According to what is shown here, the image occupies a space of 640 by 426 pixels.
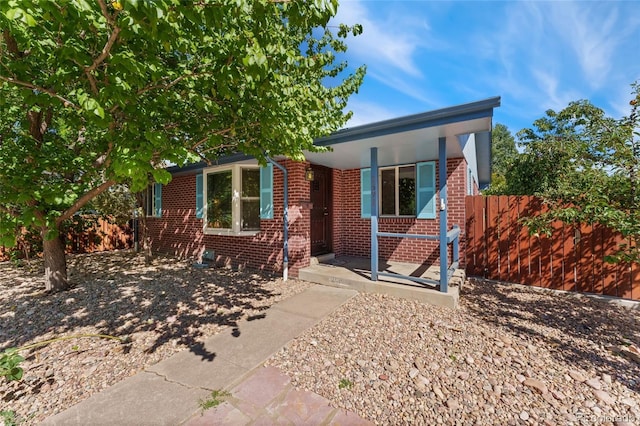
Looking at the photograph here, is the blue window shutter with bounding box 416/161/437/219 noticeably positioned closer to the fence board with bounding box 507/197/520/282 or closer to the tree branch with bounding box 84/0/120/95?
the fence board with bounding box 507/197/520/282

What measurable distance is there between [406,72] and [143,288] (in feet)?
26.7

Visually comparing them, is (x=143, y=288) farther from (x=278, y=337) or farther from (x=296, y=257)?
(x=278, y=337)

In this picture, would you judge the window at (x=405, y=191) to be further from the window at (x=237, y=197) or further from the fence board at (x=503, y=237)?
the window at (x=237, y=197)

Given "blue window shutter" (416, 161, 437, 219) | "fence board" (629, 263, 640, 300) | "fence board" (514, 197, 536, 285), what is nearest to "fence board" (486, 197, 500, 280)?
"fence board" (514, 197, 536, 285)

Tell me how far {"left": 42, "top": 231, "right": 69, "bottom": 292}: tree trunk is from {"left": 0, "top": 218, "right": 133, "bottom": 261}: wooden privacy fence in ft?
18.1

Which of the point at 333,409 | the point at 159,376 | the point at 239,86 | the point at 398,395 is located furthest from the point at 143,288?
the point at 398,395

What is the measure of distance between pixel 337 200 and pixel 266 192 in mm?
2112

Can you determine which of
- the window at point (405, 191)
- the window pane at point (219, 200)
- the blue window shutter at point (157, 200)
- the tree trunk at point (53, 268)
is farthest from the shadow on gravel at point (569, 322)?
the blue window shutter at point (157, 200)

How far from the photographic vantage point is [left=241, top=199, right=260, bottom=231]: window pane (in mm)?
6949

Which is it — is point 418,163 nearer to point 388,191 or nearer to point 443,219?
point 388,191

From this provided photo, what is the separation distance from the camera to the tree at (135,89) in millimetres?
2178

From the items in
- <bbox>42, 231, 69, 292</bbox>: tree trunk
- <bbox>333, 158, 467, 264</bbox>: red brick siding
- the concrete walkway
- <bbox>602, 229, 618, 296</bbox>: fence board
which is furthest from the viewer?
<bbox>333, 158, 467, 264</bbox>: red brick siding

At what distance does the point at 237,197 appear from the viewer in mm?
6844

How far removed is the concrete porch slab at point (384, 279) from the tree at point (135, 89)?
2.62m
